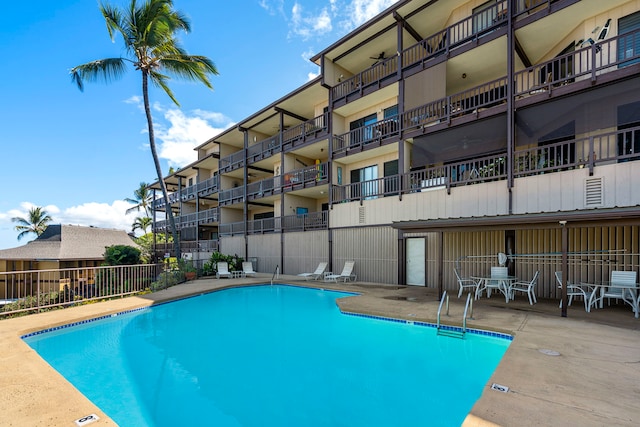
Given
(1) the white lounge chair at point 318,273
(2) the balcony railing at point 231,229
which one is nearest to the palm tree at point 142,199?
(2) the balcony railing at point 231,229

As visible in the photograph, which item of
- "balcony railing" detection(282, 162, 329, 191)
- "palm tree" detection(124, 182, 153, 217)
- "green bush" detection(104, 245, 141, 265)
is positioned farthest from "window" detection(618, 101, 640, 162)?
"palm tree" detection(124, 182, 153, 217)

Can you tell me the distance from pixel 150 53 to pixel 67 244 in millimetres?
15966

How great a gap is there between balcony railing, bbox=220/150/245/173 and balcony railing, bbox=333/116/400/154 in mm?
9051

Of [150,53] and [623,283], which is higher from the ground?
[150,53]

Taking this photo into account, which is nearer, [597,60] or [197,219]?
[597,60]

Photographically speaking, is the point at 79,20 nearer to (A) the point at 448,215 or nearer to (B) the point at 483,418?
(A) the point at 448,215

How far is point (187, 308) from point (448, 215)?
965cm

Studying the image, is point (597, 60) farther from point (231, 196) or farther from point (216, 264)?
point (231, 196)

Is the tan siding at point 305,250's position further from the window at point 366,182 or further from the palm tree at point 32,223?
the palm tree at point 32,223

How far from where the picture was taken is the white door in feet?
39.8

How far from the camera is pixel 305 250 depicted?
16.6m

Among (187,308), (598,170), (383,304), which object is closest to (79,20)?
(187,308)

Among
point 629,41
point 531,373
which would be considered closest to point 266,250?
point 531,373

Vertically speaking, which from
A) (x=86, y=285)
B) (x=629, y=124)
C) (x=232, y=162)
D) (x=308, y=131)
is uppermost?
(x=308, y=131)
